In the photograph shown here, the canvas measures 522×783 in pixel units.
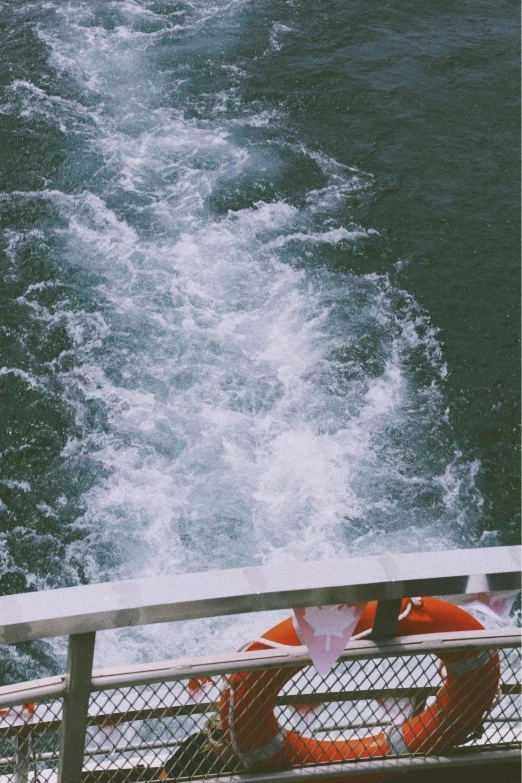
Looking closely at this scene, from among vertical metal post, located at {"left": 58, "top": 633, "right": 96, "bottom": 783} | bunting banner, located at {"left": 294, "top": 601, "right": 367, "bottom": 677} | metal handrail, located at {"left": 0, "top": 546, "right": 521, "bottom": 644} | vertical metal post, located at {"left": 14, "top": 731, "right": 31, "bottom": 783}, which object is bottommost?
vertical metal post, located at {"left": 14, "top": 731, "right": 31, "bottom": 783}

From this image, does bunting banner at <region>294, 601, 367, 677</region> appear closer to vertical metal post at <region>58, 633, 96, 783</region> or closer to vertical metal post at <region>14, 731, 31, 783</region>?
vertical metal post at <region>58, 633, 96, 783</region>

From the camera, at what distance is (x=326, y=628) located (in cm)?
230

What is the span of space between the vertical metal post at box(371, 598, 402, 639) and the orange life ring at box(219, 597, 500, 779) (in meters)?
0.30

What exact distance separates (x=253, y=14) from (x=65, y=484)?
12627 millimetres

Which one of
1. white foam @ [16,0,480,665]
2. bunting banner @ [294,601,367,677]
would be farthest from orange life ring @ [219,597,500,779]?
white foam @ [16,0,480,665]

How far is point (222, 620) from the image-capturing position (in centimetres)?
1025

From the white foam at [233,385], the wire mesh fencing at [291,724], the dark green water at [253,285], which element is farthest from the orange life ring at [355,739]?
the dark green water at [253,285]

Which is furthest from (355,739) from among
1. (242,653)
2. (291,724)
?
(242,653)

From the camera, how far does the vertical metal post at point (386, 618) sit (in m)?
2.35

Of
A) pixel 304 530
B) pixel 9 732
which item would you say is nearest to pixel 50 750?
pixel 9 732

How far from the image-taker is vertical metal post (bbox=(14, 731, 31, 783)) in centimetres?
253

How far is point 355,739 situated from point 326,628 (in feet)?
2.49

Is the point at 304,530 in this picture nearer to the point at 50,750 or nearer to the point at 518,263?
the point at 518,263

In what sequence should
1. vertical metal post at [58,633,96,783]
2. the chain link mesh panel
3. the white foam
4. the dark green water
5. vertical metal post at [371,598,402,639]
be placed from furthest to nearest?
the dark green water < the white foam < the chain link mesh panel < vertical metal post at [371,598,402,639] < vertical metal post at [58,633,96,783]
